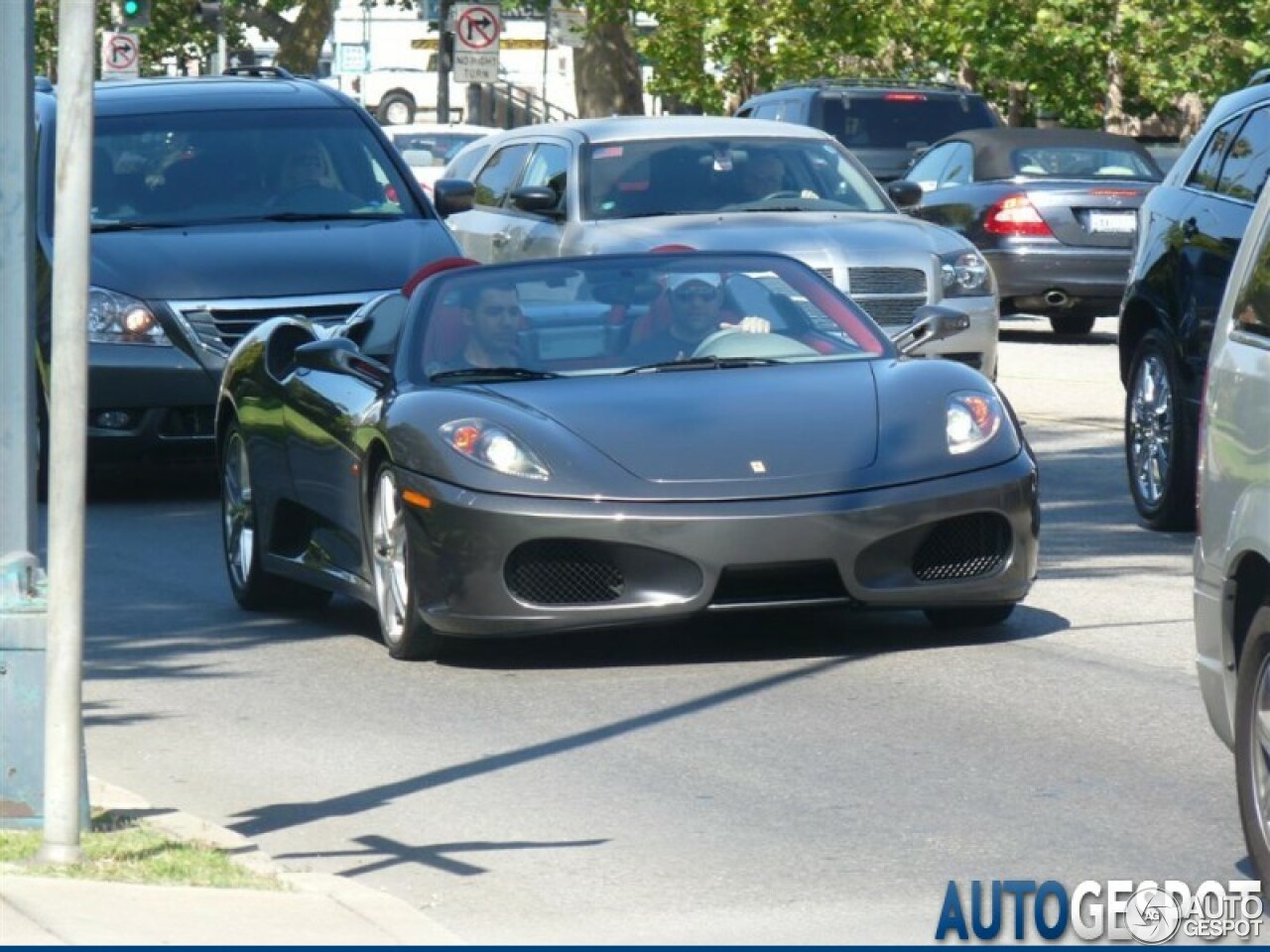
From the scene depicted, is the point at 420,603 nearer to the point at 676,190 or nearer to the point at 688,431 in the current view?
the point at 688,431

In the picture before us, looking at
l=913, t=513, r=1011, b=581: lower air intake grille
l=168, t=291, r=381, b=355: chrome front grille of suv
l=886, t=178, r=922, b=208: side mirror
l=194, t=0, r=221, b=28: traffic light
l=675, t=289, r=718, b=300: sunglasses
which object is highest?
l=675, t=289, r=718, b=300: sunglasses

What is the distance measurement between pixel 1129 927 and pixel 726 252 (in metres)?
5.11

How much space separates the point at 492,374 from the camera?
988 cm

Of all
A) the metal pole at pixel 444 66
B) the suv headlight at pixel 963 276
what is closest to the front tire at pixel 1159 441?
the suv headlight at pixel 963 276

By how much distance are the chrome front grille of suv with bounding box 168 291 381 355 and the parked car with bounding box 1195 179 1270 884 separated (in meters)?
8.01

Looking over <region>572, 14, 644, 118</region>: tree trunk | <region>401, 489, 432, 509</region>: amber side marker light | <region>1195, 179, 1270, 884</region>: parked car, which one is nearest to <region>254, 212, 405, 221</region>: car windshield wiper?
<region>401, 489, 432, 509</region>: amber side marker light

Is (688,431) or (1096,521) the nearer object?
(688,431)

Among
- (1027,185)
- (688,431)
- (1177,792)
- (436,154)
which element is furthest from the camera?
(436,154)

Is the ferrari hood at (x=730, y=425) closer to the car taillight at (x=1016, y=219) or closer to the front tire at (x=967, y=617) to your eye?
the front tire at (x=967, y=617)

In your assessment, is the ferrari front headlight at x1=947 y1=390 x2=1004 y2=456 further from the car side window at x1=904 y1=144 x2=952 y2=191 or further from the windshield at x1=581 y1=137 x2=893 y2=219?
the car side window at x1=904 y1=144 x2=952 y2=191

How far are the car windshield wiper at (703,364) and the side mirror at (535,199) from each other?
745cm

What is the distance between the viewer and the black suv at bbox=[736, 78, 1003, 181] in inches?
1078

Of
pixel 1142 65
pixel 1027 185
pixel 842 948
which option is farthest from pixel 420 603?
pixel 1142 65

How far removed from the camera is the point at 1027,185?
2248 centimetres
